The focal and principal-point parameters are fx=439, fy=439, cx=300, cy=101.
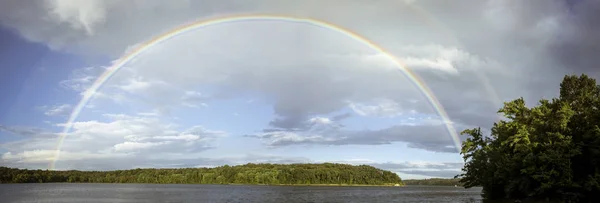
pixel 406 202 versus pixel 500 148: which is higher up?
pixel 500 148

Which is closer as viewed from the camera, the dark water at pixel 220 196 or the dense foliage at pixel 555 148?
the dense foliage at pixel 555 148

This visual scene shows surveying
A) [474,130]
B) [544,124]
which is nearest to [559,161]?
[544,124]

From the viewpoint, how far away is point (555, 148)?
184ft

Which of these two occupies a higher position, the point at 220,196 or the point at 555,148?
the point at 555,148

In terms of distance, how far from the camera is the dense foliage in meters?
53.8

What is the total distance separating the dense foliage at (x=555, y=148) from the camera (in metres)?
53.8

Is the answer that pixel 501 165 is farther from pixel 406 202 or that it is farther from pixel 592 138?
pixel 406 202

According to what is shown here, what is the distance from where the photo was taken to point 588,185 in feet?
170

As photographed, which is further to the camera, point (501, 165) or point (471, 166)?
point (471, 166)

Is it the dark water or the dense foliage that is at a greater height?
the dense foliage

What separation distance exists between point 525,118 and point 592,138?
13.7 meters

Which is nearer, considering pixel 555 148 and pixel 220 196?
pixel 555 148

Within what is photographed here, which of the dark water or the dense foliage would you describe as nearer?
the dense foliage

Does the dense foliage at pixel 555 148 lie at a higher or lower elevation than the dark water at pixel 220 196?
higher
